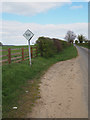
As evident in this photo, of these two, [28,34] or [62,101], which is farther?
[28,34]

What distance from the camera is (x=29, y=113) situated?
13.0 feet

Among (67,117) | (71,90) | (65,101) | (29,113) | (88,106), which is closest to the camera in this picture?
(67,117)

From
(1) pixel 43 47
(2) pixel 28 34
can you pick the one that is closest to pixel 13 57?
(2) pixel 28 34

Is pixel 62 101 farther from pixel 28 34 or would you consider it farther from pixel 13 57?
pixel 13 57

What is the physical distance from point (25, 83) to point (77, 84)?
2.26 m

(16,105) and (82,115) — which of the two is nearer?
(82,115)

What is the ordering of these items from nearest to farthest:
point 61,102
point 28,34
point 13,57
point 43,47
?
1. point 61,102
2. point 28,34
3. point 13,57
4. point 43,47

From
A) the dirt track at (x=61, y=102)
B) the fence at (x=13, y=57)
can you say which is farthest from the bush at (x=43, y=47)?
the dirt track at (x=61, y=102)

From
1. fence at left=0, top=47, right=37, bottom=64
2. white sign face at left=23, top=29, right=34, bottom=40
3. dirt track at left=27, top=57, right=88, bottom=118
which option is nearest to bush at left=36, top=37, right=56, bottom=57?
fence at left=0, top=47, right=37, bottom=64

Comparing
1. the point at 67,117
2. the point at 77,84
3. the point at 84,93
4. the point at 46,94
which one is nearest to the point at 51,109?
the point at 67,117

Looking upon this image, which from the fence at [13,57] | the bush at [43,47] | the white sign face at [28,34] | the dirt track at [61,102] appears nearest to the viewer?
the dirt track at [61,102]

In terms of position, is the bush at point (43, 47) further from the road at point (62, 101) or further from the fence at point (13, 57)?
the road at point (62, 101)

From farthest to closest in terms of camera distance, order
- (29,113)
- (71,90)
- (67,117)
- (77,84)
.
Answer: (77,84), (71,90), (29,113), (67,117)

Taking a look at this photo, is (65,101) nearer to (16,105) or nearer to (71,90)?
(71,90)
